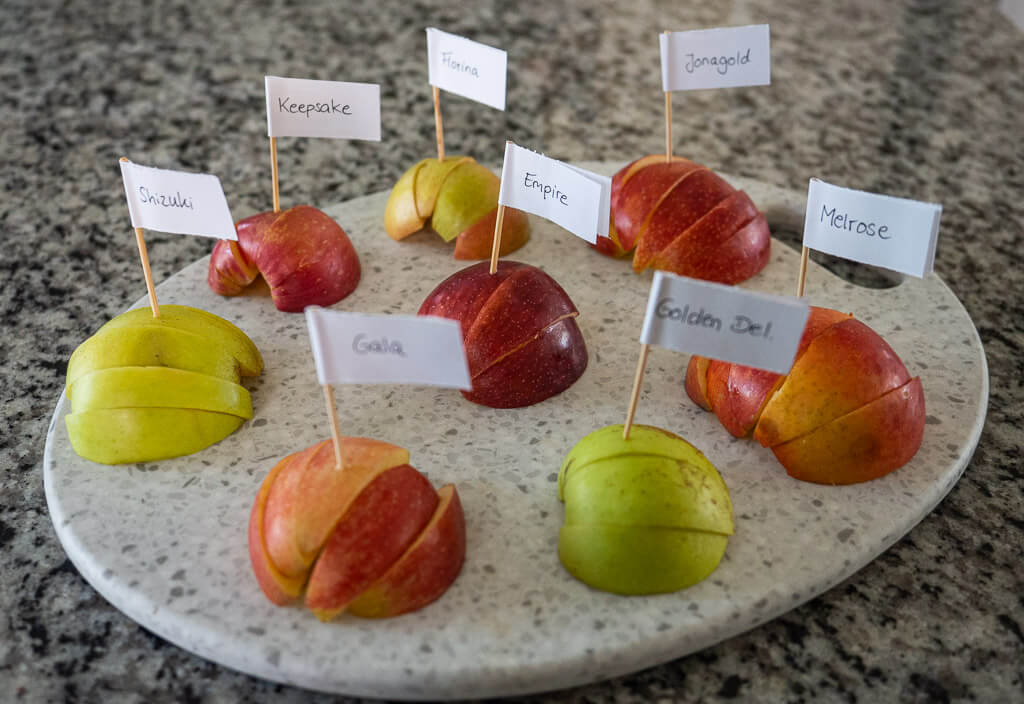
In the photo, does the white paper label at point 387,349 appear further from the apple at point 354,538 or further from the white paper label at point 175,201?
the white paper label at point 175,201

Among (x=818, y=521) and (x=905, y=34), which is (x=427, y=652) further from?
(x=905, y=34)

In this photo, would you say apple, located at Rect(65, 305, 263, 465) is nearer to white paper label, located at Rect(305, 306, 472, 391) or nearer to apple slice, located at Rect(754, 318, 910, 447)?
white paper label, located at Rect(305, 306, 472, 391)

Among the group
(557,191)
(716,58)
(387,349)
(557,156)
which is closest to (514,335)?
(557,191)

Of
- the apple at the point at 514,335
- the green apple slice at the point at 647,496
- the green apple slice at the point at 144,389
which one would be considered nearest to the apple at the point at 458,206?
the apple at the point at 514,335

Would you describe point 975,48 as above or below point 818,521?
above

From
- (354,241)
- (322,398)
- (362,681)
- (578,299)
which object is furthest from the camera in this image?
A: (354,241)

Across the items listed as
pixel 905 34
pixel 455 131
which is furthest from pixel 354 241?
pixel 905 34
